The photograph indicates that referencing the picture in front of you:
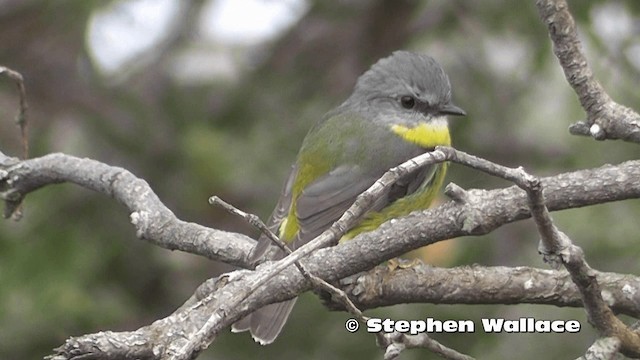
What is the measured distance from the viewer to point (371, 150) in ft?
17.5

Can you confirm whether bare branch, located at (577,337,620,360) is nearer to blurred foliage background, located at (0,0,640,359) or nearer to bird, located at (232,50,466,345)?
bird, located at (232,50,466,345)

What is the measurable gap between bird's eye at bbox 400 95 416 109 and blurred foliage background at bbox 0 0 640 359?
706 millimetres

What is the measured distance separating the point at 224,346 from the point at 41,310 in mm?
1078

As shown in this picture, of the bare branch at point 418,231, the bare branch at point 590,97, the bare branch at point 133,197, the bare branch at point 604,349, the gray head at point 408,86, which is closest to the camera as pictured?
the bare branch at point 604,349

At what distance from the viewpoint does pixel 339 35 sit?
22.0ft

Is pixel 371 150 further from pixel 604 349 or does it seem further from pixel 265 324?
pixel 604 349

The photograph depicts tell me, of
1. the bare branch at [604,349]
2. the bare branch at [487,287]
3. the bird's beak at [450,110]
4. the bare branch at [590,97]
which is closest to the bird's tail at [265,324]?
the bare branch at [487,287]

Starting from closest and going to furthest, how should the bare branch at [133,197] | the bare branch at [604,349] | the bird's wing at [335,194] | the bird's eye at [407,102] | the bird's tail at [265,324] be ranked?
the bare branch at [604,349] → the bare branch at [133,197] → the bird's tail at [265,324] → the bird's wing at [335,194] → the bird's eye at [407,102]

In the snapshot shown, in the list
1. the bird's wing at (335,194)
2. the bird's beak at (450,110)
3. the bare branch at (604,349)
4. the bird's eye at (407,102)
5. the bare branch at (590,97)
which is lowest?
the bare branch at (604,349)

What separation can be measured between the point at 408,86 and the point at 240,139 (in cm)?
159

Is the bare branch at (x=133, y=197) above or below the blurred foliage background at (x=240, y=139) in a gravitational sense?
below

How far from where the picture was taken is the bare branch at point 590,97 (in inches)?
132

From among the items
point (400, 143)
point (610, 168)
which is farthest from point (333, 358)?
point (610, 168)

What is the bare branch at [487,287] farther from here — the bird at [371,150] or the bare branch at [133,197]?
the bird at [371,150]
